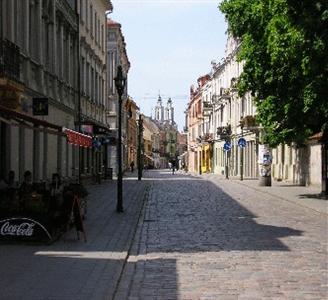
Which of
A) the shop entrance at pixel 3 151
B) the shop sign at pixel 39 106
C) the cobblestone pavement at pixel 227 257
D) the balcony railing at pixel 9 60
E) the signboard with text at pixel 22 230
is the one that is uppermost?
the balcony railing at pixel 9 60

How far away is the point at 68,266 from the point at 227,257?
9.44 ft

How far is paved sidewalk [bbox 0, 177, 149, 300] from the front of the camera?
8.38 meters

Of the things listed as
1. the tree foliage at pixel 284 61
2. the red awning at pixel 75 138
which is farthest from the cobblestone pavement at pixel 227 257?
the tree foliage at pixel 284 61

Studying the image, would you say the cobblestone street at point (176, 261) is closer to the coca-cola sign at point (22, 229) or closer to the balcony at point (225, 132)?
the coca-cola sign at point (22, 229)

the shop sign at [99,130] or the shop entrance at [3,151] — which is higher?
the shop sign at [99,130]

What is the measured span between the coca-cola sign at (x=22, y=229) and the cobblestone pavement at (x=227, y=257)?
1.85m

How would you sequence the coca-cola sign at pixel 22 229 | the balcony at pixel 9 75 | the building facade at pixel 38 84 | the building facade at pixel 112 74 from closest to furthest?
the coca-cola sign at pixel 22 229, the balcony at pixel 9 75, the building facade at pixel 38 84, the building facade at pixel 112 74

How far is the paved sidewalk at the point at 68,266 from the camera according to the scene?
8.38 meters

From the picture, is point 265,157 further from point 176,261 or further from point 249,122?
point 176,261

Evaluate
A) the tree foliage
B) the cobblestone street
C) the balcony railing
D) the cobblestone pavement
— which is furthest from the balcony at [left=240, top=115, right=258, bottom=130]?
the balcony railing

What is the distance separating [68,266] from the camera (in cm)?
1036

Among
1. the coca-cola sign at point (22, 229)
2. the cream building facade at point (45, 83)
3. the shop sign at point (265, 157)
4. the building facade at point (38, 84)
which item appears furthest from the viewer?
the shop sign at point (265, 157)

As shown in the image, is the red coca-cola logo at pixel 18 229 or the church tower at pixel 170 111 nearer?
the red coca-cola logo at pixel 18 229

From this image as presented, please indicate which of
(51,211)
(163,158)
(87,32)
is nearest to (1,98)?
(51,211)
